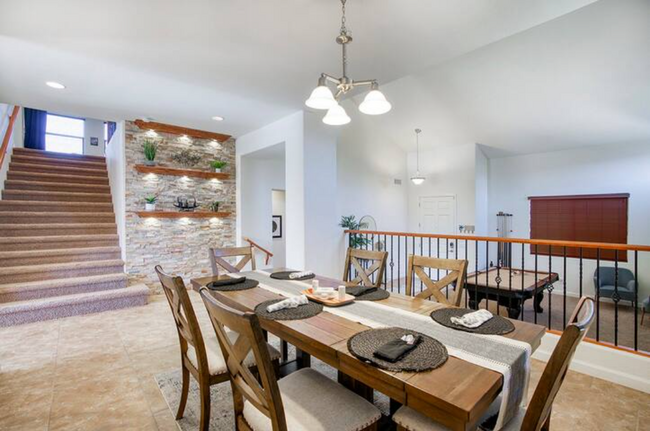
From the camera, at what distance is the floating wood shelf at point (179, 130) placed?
201 inches

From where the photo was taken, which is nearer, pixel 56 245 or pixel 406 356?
pixel 406 356

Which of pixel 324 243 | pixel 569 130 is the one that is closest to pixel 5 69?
pixel 324 243

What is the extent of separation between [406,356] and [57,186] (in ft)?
23.7

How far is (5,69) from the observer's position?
3.27 m

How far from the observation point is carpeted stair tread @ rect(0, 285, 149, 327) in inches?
147

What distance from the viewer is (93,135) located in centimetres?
959

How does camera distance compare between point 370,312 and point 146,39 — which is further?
point 146,39

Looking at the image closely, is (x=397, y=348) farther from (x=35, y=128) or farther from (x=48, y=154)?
(x=35, y=128)

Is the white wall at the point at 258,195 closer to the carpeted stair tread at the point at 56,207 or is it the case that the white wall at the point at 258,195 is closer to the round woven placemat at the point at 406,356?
the carpeted stair tread at the point at 56,207

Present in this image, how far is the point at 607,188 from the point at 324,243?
562 centimetres

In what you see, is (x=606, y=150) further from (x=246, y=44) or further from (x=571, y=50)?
(x=246, y=44)

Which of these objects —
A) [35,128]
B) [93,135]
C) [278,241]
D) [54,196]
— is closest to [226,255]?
[278,241]

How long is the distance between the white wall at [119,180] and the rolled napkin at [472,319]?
5.14 m

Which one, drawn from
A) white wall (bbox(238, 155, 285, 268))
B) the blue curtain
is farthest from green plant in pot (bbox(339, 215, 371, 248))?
the blue curtain
